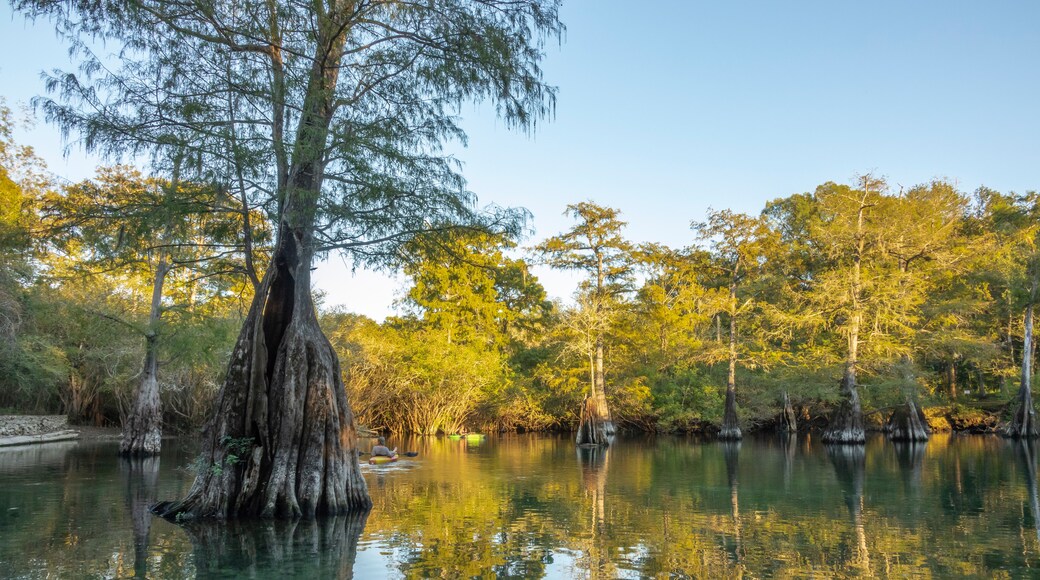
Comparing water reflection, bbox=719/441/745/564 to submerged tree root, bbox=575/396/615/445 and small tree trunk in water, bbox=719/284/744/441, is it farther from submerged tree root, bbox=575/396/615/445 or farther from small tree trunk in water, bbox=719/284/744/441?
small tree trunk in water, bbox=719/284/744/441

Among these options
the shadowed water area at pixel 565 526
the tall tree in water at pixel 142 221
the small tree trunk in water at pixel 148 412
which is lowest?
the shadowed water area at pixel 565 526

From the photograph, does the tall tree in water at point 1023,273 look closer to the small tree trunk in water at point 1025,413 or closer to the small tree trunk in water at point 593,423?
the small tree trunk in water at point 1025,413

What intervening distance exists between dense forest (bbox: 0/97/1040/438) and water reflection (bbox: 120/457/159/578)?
3871 mm

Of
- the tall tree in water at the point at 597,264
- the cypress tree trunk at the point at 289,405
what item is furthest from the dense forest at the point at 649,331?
the cypress tree trunk at the point at 289,405

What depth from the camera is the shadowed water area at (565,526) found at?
7.95 meters

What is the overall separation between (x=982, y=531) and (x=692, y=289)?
28109 mm

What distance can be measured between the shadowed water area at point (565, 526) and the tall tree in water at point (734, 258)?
624 inches

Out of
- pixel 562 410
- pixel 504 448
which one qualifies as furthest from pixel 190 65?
pixel 562 410

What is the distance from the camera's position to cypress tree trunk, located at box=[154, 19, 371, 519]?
10.7 m

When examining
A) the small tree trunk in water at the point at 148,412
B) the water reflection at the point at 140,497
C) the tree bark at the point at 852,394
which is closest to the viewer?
the water reflection at the point at 140,497

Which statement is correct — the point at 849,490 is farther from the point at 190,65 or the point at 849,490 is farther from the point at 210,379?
the point at 210,379

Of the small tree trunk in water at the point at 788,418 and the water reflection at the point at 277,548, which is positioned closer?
the water reflection at the point at 277,548

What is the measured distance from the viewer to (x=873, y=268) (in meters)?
33.8

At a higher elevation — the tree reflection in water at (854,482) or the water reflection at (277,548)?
the water reflection at (277,548)
